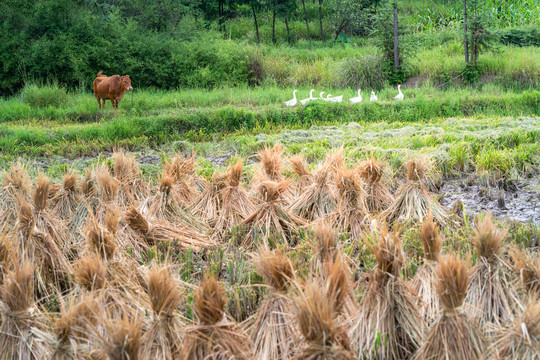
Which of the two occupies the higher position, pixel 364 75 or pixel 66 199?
pixel 66 199

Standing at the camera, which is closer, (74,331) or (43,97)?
(74,331)

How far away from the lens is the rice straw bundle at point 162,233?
361cm

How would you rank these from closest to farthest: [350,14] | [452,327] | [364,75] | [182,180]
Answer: [452,327]
[182,180]
[364,75]
[350,14]

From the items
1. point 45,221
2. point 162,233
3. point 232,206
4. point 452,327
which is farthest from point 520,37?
point 452,327

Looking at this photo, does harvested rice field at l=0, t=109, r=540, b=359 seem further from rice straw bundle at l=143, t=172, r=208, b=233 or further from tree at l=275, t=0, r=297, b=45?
tree at l=275, t=0, r=297, b=45

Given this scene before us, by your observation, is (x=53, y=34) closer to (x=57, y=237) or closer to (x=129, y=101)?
(x=129, y=101)

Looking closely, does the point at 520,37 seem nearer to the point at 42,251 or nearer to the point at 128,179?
the point at 128,179

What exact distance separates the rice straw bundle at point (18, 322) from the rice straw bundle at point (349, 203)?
216cm

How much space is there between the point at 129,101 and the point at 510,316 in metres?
9.26

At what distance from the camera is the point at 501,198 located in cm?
438

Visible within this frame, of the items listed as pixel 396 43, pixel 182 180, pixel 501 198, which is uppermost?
pixel 396 43

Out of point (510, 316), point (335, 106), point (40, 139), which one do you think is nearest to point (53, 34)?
point (40, 139)

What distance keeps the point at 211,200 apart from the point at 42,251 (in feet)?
4.92

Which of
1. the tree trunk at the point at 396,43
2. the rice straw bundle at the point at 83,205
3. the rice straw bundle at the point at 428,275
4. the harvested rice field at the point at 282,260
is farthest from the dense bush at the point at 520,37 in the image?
the rice straw bundle at the point at 428,275
